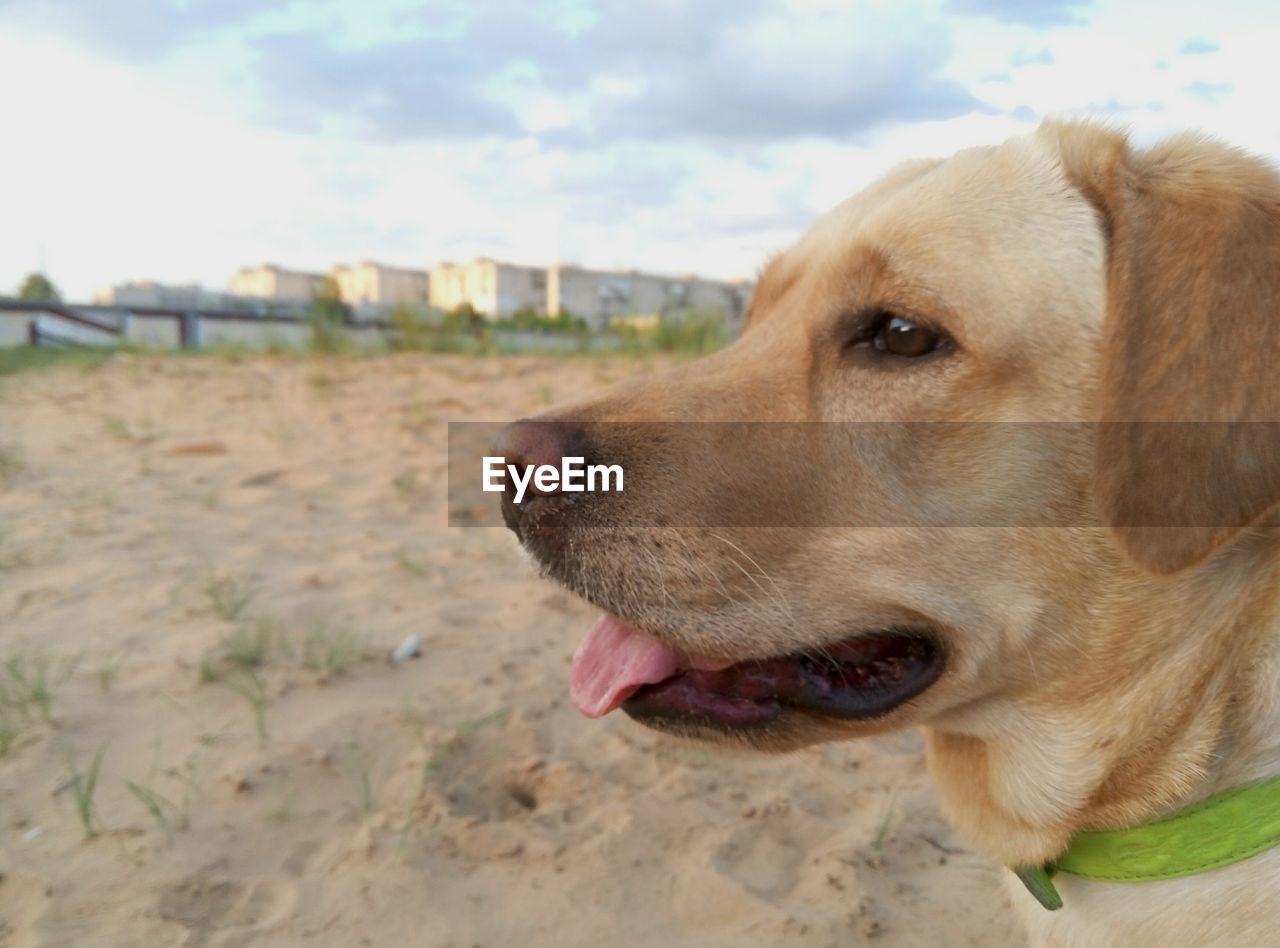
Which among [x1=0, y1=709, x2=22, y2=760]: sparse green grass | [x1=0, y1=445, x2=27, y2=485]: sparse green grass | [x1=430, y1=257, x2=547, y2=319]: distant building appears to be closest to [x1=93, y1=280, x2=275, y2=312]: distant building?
[x1=430, y1=257, x2=547, y2=319]: distant building

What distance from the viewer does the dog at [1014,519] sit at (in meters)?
1.64

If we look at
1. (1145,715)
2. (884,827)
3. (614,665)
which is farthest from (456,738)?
(1145,715)

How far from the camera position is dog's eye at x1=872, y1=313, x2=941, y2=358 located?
1867mm

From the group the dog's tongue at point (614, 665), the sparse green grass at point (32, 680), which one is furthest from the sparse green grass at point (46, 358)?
the dog's tongue at point (614, 665)

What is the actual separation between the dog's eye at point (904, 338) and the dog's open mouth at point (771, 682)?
0.57 metres

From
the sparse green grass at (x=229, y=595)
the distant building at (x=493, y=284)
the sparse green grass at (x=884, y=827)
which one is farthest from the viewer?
the distant building at (x=493, y=284)

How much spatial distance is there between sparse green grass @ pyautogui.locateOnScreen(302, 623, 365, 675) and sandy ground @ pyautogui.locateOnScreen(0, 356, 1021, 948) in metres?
0.01

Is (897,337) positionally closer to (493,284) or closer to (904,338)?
(904,338)

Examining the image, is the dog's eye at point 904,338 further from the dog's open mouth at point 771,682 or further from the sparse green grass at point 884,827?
the sparse green grass at point 884,827

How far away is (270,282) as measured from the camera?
180 ft

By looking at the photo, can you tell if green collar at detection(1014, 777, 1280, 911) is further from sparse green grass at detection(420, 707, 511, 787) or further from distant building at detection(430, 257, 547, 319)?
distant building at detection(430, 257, 547, 319)

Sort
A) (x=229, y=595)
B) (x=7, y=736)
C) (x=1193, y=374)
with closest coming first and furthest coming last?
1. (x=1193, y=374)
2. (x=7, y=736)
3. (x=229, y=595)

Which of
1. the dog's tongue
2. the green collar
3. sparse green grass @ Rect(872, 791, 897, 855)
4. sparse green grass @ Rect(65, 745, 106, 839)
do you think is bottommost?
sparse green grass @ Rect(872, 791, 897, 855)

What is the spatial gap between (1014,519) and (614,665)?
87 centimetres
